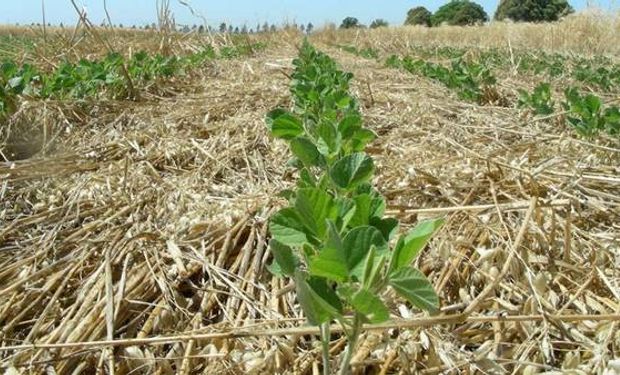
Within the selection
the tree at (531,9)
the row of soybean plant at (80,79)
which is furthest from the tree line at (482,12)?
the row of soybean plant at (80,79)

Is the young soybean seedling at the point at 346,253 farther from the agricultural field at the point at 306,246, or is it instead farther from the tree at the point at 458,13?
the tree at the point at 458,13

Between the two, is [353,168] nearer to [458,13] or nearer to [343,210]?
[343,210]

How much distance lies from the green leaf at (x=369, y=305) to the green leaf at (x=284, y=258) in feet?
0.46

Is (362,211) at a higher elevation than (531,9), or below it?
below

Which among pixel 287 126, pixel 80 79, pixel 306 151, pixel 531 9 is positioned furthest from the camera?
pixel 531 9

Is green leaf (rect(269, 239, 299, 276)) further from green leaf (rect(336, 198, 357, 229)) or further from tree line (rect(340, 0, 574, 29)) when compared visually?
tree line (rect(340, 0, 574, 29))

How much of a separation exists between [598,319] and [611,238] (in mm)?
416

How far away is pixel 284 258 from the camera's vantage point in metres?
0.80

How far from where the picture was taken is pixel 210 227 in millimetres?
1570

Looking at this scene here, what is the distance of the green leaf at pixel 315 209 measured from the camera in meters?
0.81

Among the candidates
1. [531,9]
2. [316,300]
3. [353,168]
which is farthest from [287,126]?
[531,9]

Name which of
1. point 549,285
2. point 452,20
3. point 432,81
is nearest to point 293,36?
point 432,81

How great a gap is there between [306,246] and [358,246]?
127 millimetres

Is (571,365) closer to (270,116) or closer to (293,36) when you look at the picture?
(270,116)
